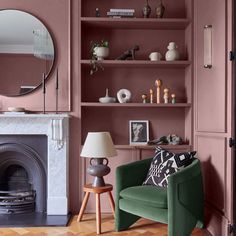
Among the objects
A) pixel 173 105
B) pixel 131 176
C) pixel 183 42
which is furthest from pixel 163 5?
pixel 131 176

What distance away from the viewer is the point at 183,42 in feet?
11.8

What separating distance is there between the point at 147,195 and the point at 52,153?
122 centimetres

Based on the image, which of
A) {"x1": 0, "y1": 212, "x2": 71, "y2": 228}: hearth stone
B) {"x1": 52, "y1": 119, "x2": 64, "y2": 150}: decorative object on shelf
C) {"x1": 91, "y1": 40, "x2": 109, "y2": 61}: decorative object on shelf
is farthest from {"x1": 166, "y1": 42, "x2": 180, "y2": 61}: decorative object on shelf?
{"x1": 0, "y1": 212, "x2": 71, "y2": 228}: hearth stone

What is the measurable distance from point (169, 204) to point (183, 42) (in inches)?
81.5

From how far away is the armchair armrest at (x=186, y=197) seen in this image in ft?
7.58

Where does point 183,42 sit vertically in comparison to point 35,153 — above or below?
above

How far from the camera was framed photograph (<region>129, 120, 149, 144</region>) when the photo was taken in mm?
3529

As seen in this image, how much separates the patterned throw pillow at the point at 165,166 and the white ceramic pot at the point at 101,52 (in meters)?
1.28

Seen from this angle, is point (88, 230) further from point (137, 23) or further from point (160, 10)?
point (160, 10)

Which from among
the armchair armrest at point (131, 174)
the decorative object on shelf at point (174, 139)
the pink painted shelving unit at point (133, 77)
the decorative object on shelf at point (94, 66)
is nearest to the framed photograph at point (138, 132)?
the pink painted shelving unit at point (133, 77)

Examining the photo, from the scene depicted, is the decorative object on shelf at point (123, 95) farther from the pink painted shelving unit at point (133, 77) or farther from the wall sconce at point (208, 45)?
the wall sconce at point (208, 45)

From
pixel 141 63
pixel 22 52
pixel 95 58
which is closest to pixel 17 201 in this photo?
pixel 22 52

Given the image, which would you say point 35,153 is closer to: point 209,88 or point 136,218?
point 136,218

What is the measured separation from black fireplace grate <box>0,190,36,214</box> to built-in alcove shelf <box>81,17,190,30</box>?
200 centimetres
